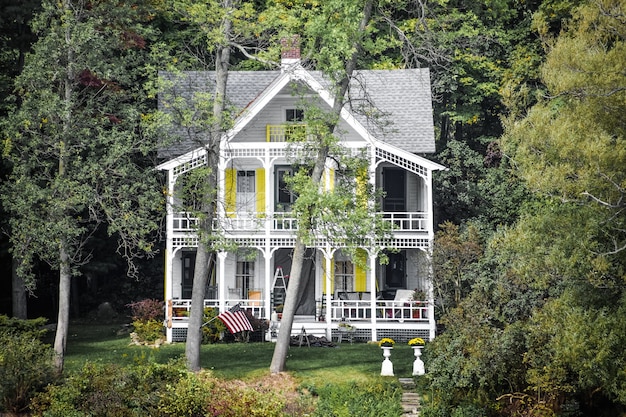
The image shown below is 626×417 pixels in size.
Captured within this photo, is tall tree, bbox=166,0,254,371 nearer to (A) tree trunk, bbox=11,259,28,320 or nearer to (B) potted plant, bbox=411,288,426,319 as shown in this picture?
(B) potted plant, bbox=411,288,426,319

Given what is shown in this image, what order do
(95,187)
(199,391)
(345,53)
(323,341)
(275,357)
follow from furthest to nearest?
(323,341) → (95,187) → (275,357) → (345,53) → (199,391)

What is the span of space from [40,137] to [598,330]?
13.7m

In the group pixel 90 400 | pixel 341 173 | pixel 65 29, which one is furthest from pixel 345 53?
pixel 90 400

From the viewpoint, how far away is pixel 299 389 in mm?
22266

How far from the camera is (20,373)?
20594mm

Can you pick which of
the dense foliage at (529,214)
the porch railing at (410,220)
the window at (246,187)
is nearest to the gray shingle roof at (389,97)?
the window at (246,187)

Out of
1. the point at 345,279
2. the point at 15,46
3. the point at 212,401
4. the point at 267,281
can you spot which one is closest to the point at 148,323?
the point at 267,281

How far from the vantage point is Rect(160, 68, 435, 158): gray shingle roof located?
3173 cm

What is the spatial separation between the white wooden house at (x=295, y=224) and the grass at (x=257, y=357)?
1.66m

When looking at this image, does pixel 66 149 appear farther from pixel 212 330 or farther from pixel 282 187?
pixel 282 187

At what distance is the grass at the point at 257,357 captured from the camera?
23781 mm

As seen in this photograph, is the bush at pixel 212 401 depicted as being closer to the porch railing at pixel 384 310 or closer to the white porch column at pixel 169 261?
the white porch column at pixel 169 261

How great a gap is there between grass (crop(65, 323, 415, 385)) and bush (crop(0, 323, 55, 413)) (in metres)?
1.87

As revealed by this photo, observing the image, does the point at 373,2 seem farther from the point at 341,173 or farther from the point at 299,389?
the point at 299,389
